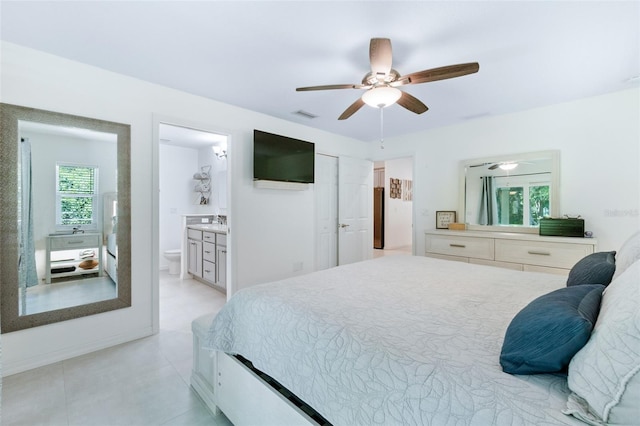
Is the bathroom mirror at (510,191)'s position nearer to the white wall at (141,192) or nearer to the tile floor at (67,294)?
the white wall at (141,192)

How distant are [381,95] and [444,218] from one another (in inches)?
102

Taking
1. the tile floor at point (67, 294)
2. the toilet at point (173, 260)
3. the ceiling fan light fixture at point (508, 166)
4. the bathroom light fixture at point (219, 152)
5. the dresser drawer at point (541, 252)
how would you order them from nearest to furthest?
the tile floor at point (67, 294), the dresser drawer at point (541, 252), the ceiling fan light fixture at point (508, 166), the toilet at point (173, 260), the bathroom light fixture at point (219, 152)

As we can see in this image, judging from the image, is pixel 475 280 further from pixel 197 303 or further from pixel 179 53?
pixel 197 303

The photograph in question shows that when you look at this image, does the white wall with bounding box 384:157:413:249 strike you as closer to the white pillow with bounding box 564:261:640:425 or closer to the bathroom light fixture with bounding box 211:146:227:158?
the bathroom light fixture with bounding box 211:146:227:158

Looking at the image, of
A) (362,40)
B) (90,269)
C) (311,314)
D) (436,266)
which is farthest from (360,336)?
(90,269)

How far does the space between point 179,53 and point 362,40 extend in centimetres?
143

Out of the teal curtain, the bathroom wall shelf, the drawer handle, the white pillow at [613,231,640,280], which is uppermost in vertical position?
the bathroom wall shelf

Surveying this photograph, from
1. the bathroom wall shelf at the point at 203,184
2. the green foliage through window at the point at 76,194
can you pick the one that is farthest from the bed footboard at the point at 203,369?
the bathroom wall shelf at the point at 203,184

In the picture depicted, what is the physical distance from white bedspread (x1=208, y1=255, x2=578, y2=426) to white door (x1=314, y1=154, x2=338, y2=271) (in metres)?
2.51

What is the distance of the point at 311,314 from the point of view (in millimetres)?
1218

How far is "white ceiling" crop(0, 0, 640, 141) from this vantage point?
A: 1687mm

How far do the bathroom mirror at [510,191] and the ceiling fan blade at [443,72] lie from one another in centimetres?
235

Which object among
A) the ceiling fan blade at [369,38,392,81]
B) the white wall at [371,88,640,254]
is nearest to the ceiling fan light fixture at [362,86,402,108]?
the ceiling fan blade at [369,38,392,81]

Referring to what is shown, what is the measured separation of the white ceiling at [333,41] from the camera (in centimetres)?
169
